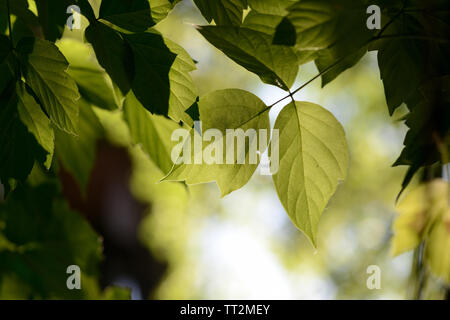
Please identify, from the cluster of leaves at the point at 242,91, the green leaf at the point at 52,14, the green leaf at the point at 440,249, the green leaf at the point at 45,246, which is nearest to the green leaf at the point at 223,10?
the cluster of leaves at the point at 242,91

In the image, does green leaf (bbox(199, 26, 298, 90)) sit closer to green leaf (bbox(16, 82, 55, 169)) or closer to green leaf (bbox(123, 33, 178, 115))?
green leaf (bbox(123, 33, 178, 115))

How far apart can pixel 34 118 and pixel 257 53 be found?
0.67 feet

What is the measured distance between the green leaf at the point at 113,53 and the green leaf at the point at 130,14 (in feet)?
0.04

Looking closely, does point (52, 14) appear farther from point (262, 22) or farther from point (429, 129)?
point (429, 129)

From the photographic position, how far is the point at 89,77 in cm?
60

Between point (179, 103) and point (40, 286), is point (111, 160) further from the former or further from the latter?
point (179, 103)

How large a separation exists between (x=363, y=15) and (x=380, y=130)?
17.0 ft

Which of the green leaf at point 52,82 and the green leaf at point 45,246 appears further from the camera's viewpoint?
the green leaf at point 45,246

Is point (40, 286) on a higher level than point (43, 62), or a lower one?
lower

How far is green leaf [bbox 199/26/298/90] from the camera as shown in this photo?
303 mm

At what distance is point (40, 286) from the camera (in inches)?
27.0

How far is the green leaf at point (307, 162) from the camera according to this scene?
33 centimetres

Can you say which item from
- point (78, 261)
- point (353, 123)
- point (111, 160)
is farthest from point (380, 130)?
point (78, 261)

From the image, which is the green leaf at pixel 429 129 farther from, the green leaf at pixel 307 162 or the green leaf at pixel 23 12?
the green leaf at pixel 23 12
